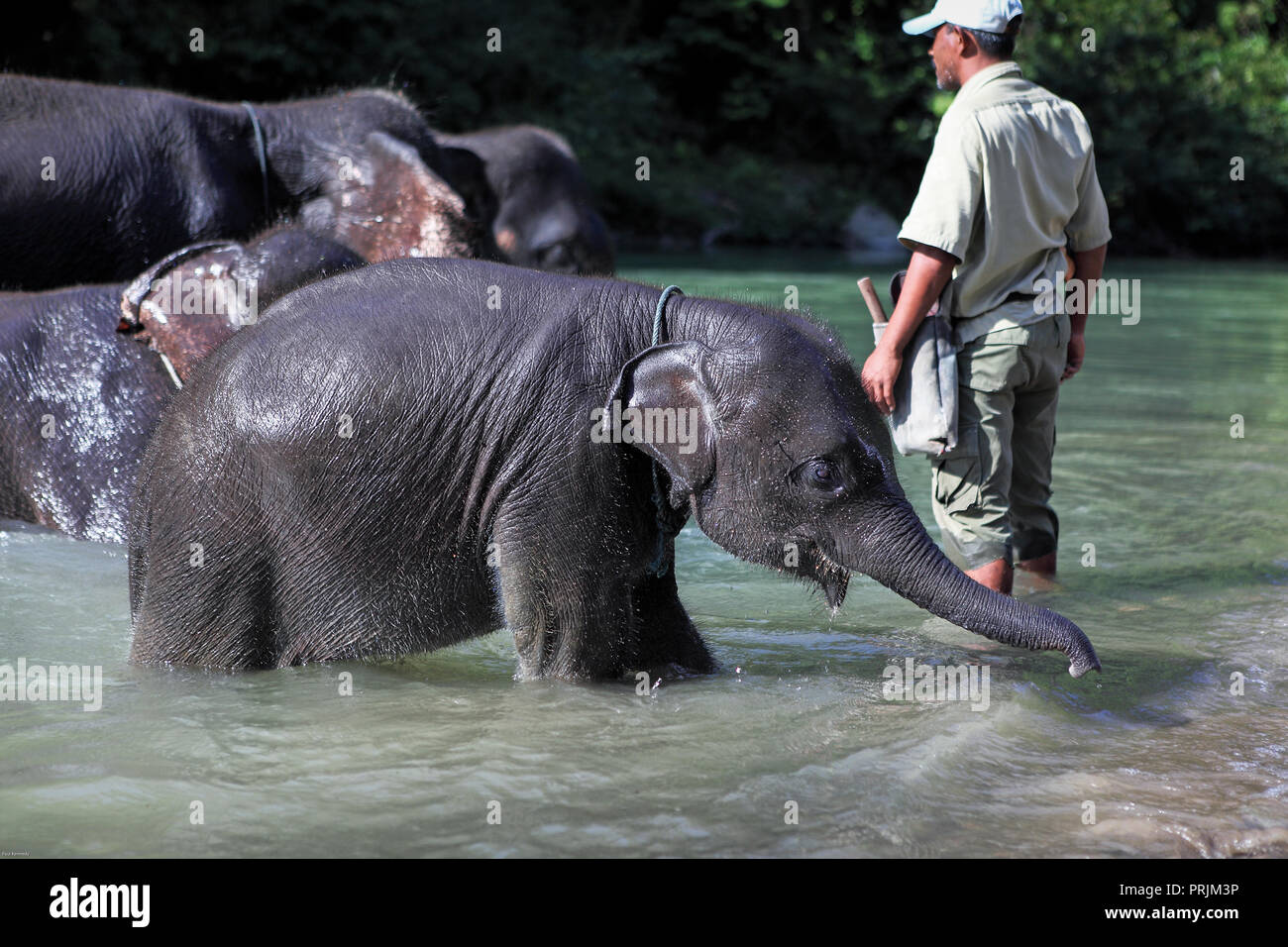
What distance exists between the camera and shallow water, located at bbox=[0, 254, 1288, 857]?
3.45 m

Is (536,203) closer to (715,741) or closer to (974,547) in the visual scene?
(974,547)

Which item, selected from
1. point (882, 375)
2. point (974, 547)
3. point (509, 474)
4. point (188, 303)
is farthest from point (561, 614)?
point (188, 303)

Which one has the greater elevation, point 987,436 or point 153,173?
point 153,173

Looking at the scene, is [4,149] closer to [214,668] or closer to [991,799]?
[214,668]

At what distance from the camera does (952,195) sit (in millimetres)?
4914

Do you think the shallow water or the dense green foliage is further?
the dense green foliage

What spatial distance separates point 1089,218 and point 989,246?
0.61m

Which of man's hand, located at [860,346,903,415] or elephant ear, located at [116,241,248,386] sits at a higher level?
elephant ear, located at [116,241,248,386]

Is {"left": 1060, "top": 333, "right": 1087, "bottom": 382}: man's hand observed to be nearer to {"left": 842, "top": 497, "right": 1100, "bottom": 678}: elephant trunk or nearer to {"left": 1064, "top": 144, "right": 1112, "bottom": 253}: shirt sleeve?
{"left": 1064, "top": 144, "right": 1112, "bottom": 253}: shirt sleeve

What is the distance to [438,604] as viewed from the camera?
4.27 metres

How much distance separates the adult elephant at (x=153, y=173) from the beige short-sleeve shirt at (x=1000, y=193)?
3.14 metres

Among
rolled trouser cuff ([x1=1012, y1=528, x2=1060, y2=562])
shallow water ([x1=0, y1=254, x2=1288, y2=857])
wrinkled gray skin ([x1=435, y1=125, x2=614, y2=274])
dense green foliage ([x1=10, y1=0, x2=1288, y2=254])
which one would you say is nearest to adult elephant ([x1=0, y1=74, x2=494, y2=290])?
shallow water ([x1=0, y1=254, x2=1288, y2=857])

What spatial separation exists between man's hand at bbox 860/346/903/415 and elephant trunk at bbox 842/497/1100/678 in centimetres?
84

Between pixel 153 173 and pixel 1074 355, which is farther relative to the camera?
pixel 153 173
